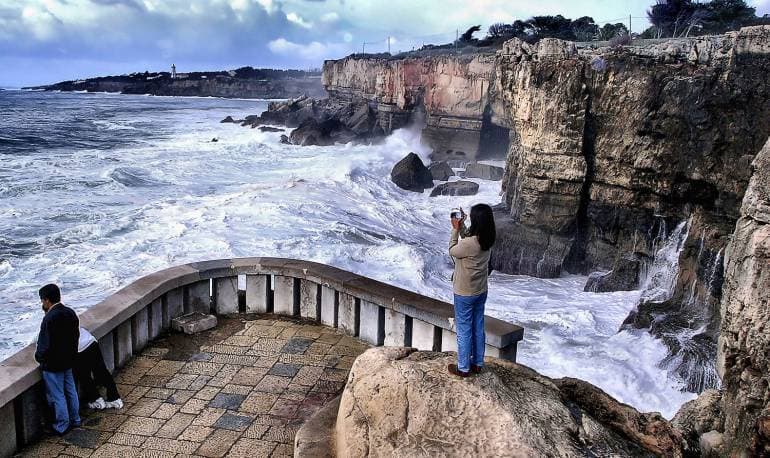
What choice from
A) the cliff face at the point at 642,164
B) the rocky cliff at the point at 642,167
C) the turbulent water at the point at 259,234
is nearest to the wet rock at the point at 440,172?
the turbulent water at the point at 259,234

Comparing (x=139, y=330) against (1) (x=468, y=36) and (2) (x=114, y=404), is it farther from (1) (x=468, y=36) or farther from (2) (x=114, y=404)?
(1) (x=468, y=36)

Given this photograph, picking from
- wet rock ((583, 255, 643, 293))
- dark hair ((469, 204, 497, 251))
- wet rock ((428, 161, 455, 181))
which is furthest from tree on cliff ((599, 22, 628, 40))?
dark hair ((469, 204, 497, 251))

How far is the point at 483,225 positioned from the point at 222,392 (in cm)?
314

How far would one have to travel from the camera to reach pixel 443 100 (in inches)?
1583

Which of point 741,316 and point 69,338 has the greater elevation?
point 741,316

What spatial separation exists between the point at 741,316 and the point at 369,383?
2390 millimetres

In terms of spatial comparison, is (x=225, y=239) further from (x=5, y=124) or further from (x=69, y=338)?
(x=5, y=124)

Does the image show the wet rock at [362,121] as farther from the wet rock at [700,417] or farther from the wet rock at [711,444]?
the wet rock at [711,444]

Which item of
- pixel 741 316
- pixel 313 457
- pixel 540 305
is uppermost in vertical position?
pixel 741 316

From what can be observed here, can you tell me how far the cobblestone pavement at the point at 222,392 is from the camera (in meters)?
5.04

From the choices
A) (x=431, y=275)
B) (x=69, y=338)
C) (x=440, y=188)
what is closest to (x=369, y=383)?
(x=69, y=338)

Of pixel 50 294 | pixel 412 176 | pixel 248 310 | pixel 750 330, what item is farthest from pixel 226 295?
pixel 412 176

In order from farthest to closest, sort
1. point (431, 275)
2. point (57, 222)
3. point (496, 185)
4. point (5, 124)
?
point (5, 124)
point (496, 185)
point (57, 222)
point (431, 275)

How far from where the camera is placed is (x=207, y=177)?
100ft
